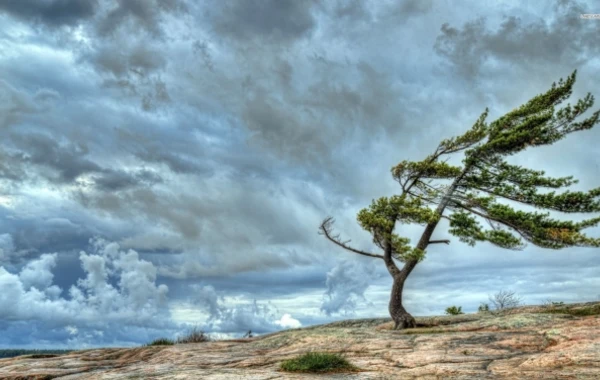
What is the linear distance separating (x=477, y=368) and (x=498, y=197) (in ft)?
60.2

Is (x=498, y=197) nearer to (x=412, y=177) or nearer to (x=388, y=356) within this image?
(x=412, y=177)

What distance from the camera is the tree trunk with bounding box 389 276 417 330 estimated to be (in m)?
28.0

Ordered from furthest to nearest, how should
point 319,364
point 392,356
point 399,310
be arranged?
point 399,310
point 392,356
point 319,364

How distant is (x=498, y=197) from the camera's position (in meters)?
29.9

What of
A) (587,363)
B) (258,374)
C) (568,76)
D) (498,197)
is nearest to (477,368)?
(587,363)

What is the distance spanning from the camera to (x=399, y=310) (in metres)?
28.6

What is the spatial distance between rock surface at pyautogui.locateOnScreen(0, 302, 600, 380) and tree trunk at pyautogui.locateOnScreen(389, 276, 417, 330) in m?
2.08

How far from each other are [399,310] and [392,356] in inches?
515

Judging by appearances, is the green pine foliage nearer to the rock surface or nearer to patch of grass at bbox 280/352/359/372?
the rock surface

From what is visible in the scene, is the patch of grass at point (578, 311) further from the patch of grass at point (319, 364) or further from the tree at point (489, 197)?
Result: the patch of grass at point (319, 364)

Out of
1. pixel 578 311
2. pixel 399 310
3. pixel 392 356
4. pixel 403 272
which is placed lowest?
pixel 392 356

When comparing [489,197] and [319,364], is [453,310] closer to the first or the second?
[489,197]

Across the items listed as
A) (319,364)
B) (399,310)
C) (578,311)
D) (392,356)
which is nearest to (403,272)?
(399,310)

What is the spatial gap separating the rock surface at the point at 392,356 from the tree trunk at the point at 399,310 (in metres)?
2.08
